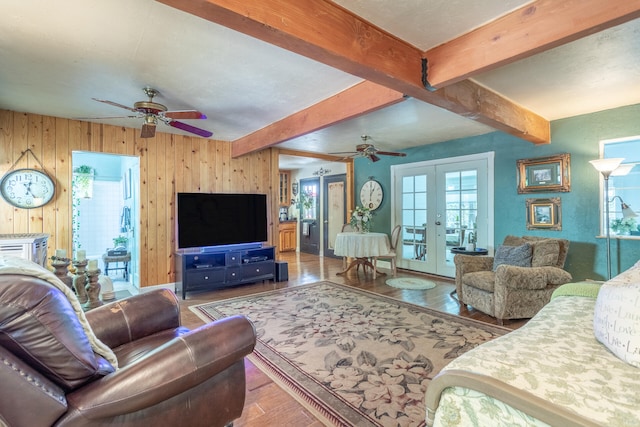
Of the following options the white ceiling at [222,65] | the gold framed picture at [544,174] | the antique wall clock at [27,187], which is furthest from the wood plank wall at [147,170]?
the gold framed picture at [544,174]

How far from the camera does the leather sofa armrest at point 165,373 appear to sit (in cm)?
98

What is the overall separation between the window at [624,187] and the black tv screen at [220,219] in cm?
442

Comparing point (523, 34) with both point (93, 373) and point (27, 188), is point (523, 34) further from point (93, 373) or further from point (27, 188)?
point (27, 188)

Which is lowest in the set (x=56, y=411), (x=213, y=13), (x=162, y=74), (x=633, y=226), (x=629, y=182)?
(x=56, y=411)

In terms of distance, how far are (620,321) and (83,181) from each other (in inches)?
295

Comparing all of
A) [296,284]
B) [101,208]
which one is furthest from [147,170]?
[101,208]

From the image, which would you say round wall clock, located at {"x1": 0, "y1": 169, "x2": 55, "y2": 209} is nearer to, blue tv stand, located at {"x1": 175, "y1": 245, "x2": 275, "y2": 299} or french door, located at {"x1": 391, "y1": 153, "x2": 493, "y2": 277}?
blue tv stand, located at {"x1": 175, "y1": 245, "x2": 275, "y2": 299}

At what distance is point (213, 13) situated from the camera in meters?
1.35

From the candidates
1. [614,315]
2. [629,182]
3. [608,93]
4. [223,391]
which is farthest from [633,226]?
[223,391]

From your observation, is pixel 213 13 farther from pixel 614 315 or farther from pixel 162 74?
pixel 614 315

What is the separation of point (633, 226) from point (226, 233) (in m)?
4.98

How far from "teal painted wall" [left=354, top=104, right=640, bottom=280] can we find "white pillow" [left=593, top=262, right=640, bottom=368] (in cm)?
308

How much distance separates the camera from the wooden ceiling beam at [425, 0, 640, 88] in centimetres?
149

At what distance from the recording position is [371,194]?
6.30 metres
